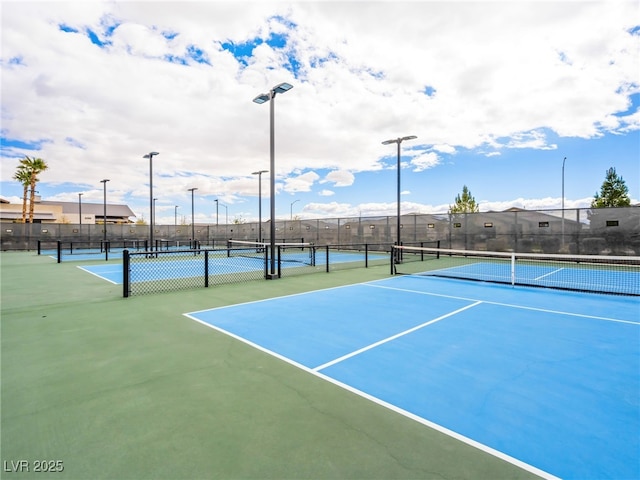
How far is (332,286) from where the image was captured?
10.3 metres

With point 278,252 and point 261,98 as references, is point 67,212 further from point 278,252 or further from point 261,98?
point 278,252

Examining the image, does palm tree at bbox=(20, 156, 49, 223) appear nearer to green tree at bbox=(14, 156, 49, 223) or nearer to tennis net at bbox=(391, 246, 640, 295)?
green tree at bbox=(14, 156, 49, 223)

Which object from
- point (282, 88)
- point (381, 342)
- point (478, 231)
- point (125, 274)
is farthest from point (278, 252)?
point (478, 231)

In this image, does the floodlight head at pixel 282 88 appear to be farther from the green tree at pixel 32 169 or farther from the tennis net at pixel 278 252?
the green tree at pixel 32 169

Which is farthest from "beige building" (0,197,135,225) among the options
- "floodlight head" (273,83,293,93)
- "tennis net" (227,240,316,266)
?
"floodlight head" (273,83,293,93)

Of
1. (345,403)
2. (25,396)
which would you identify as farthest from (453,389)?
(25,396)

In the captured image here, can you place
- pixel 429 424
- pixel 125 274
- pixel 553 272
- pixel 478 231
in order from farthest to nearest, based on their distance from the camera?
pixel 478 231
pixel 553 272
pixel 125 274
pixel 429 424

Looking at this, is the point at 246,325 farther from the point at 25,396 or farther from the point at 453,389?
the point at 453,389

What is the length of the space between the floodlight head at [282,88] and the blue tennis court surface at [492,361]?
22.6 ft

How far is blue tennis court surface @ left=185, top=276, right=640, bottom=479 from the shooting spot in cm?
281

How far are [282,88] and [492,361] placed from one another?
32.9 ft

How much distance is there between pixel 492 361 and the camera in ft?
14.5

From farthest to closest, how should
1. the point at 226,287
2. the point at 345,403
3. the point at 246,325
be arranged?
the point at 226,287 < the point at 246,325 < the point at 345,403

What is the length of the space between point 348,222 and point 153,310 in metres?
22.1
